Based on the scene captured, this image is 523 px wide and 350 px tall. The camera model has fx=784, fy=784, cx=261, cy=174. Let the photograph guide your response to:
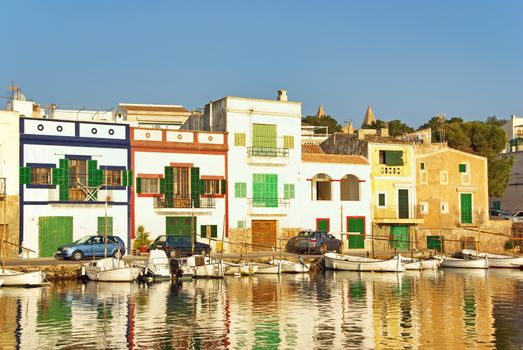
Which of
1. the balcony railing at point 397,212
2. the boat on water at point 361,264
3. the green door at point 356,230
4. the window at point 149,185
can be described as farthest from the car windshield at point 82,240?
the balcony railing at point 397,212

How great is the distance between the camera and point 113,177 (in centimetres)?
4991

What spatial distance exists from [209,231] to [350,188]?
13.7 meters

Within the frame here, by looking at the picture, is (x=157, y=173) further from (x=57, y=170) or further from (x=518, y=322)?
(x=518, y=322)

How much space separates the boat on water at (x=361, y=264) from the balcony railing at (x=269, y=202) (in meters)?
6.31

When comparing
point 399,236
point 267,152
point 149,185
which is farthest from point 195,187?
point 399,236

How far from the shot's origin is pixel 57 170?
48000 millimetres

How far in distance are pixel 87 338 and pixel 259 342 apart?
17.8 feet

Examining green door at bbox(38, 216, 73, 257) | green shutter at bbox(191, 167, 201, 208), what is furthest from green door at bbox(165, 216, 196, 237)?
green door at bbox(38, 216, 73, 257)

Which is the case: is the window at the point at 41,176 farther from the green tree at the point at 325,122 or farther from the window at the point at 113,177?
the green tree at the point at 325,122

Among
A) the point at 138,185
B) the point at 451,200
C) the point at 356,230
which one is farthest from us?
the point at 451,200

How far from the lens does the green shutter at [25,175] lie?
154 ft

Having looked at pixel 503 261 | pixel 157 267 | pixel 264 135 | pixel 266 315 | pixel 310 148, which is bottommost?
pixel 266 315

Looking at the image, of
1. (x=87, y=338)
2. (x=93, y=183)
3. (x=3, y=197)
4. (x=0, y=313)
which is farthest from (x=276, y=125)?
(x=87, y=338)

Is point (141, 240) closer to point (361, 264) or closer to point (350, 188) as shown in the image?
point (361, 264)
